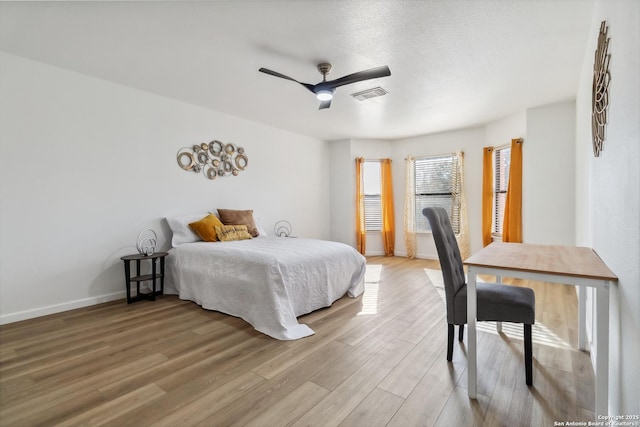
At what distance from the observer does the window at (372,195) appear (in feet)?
20.9

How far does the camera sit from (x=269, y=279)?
2.56 meters

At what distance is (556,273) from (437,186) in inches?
185

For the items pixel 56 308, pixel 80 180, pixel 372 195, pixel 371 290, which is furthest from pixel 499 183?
pixel 56 308

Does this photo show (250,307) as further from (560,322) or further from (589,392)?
(560,322)

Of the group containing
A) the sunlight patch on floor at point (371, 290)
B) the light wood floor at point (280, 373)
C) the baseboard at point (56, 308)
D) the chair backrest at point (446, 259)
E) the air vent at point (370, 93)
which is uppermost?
the air vent at point (370, 93)

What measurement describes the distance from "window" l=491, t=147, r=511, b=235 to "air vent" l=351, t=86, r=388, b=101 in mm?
2674

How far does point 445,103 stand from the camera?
13.1 ft

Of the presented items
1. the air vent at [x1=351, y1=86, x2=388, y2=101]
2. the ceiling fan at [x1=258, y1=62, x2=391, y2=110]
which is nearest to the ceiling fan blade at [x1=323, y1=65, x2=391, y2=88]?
the ceiling fan at [x1=258, y1=62, x2=391, y2=110]

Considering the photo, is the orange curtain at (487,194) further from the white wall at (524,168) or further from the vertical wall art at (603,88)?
the vertical wall art at (603,88)

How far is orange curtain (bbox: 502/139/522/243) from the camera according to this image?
4.45 meters

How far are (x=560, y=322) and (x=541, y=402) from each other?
1.48 m

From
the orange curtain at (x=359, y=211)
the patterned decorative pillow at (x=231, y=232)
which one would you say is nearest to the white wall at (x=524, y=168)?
the orange curtain at (x=359, y=211)

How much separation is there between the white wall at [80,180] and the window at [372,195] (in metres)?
3.13

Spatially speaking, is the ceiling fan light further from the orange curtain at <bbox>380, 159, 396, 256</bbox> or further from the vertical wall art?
the orange curtain at <bbox>380, 159, 396, 256</bbox>
